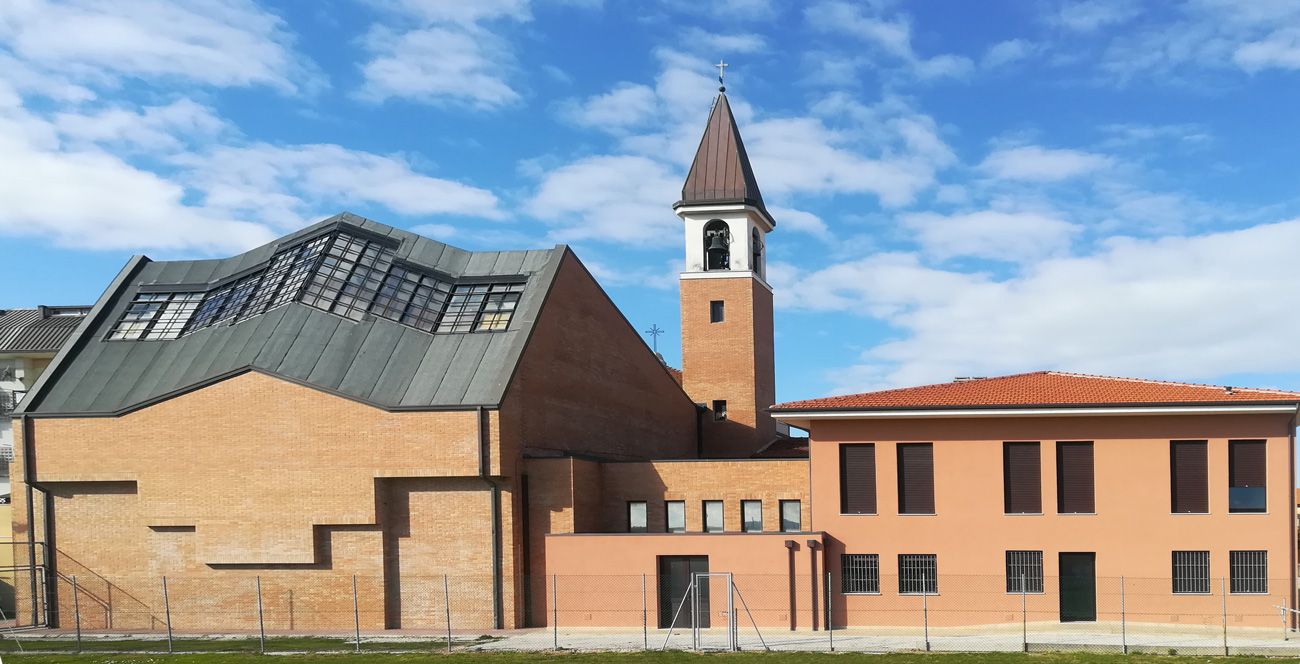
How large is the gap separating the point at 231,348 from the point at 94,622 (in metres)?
8.94

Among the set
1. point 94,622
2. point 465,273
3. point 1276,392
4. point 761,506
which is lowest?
point 94,622

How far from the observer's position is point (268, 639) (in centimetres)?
3259

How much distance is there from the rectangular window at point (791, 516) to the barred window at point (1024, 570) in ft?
21.8

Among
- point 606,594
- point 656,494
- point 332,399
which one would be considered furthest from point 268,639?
point 656,494

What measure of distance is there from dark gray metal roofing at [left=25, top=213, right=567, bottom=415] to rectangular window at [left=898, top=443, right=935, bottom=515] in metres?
11.2

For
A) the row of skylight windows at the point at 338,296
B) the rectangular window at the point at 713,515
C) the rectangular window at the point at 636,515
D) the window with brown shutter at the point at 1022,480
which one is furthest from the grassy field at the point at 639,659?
the row of skylight windows at the point at 338,296

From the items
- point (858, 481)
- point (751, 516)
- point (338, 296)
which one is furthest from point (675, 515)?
point (338, 296)

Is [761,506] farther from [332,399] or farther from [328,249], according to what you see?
[328,249]

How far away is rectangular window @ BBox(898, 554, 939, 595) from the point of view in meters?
33.2

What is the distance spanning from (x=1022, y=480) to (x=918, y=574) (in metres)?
3.76

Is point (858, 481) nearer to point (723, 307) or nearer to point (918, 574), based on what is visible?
point (918, 574)

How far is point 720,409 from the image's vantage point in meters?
51.4

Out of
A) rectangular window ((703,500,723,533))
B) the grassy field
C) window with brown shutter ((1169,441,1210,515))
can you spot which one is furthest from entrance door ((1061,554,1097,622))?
rectangular window ((703,500,723,533))

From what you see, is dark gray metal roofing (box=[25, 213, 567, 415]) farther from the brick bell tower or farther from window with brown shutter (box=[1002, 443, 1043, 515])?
window with brown shutter (box=[1002, 443, 1043, 515])
